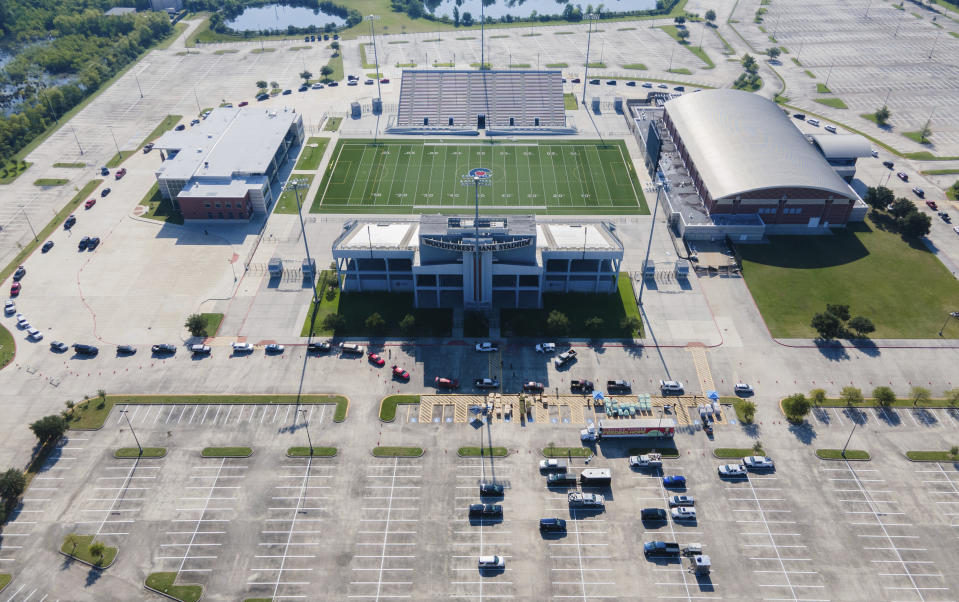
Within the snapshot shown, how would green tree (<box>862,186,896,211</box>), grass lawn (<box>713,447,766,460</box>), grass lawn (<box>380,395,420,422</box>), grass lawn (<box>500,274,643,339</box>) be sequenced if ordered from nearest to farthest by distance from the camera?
grass lawn (<box>713,447,766,460</box>) < grass lawn (<box>380,395,420,422</box>) < grass lawn (<box>500,274,643,339</box>) < green tree (<box>862,186,896,211</box>)

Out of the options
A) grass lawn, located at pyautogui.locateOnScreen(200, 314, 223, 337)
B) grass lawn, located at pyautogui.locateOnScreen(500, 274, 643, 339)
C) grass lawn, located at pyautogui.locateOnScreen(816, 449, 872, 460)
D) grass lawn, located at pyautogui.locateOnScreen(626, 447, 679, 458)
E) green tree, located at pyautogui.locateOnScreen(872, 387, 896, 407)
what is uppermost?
green tree, located at pyautogui.locateOnScreen(872, 387, 896, 407)

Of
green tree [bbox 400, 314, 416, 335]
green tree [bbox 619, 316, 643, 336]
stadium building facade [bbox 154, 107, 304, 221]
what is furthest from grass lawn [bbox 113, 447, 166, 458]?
green tree [bbox 619, 316, 643, 336]

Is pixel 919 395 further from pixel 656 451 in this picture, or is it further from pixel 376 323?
pixel 376 323

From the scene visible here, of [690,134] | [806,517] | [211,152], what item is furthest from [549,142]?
[806,517]

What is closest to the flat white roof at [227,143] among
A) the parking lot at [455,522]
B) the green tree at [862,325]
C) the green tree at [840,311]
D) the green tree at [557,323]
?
the parking lot at [455,522]

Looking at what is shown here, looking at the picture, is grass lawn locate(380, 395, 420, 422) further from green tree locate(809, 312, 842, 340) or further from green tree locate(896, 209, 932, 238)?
green tree locate(896, 209, 932, 238)

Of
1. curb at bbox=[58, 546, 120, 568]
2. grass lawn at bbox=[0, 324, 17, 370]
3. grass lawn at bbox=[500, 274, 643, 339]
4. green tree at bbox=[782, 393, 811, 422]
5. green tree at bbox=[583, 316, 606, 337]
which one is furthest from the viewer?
grass lawn at bbox=[500, 274, 643, 339]

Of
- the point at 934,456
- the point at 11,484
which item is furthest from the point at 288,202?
the point at 934,456
